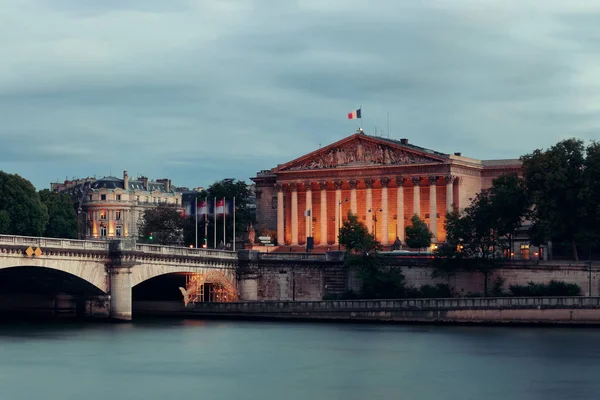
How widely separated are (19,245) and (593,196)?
52.2 metres

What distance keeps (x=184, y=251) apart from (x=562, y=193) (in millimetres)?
34530

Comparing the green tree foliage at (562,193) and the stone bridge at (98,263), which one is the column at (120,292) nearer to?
the stone bridge at (98,263)

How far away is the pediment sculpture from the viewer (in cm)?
16562

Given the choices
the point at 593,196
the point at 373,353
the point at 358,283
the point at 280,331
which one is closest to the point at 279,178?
the point at 358,283

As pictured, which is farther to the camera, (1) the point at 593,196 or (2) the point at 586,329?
(1) the point at 593,196

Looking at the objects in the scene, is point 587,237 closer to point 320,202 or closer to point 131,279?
point 131,279

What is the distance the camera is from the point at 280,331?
360 feet

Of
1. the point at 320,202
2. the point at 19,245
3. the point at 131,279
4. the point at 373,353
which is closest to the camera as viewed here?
the point at 373,353

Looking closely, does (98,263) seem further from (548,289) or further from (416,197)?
(416,197)

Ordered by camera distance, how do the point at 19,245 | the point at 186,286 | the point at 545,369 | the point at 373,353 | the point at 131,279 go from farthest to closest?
1. the point at 186,286
2. the point at 131,279
3. the point at 19,245
4. the point at 373,353
5. the point at 545,369

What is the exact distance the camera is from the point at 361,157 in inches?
6644

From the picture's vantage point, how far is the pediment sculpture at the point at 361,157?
166 metres

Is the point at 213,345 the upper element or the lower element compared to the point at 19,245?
lower

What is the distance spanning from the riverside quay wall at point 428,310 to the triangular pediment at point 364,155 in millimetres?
46567
